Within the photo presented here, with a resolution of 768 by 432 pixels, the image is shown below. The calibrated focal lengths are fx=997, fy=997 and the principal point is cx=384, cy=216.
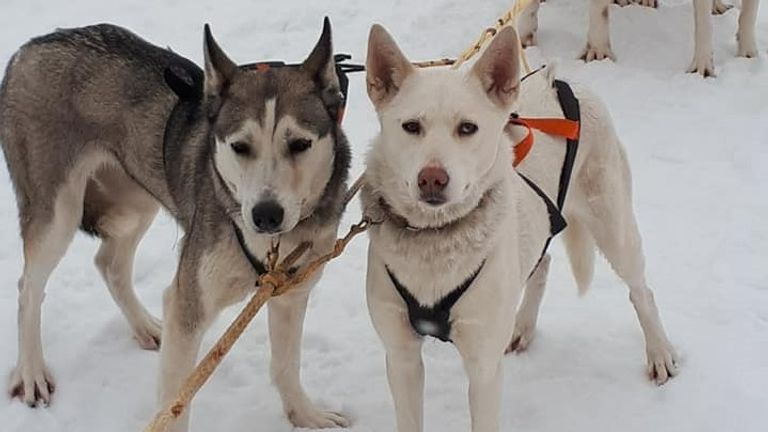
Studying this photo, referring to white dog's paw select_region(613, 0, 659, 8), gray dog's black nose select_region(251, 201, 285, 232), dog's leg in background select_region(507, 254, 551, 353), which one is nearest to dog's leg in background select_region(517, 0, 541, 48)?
white dog's paw select_region(613, 0, 659, 8)

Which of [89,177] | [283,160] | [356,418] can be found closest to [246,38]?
[89,177]

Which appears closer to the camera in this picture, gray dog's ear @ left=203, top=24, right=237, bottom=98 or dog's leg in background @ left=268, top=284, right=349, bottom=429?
gray dog's ear @ left=203, top=24, right=237, bottom=98

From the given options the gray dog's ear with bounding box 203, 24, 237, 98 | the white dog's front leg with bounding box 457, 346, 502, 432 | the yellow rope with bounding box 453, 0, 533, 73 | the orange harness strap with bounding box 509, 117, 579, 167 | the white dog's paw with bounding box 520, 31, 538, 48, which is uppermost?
the gray dog's ear with bounding box 203, 24, 237, 98

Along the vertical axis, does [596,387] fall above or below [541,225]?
below

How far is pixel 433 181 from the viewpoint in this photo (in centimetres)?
279

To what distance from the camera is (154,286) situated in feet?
16.2

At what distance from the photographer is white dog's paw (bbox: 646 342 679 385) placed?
416 centimetres

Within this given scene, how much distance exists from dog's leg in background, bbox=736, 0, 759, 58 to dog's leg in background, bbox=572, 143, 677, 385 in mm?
3587

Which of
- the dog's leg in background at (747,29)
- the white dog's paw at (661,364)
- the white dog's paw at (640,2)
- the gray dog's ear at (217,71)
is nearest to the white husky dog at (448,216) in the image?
the gray dog's ear at (217,71)

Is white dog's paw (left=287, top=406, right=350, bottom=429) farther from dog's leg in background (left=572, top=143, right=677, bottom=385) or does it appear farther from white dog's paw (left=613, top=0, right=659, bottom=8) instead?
white dog's paw (left=613, top=0, right=659, bottom=8)

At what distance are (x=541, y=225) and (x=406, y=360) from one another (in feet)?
2.25

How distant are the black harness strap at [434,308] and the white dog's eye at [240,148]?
0.57m

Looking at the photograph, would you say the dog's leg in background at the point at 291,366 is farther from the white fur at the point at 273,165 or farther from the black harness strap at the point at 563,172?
the black harness strap at the point at 563,172

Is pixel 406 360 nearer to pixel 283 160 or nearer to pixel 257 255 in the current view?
pixel 257 255
